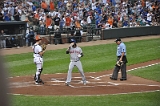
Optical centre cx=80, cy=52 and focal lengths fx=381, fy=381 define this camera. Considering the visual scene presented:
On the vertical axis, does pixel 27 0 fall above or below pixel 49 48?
above

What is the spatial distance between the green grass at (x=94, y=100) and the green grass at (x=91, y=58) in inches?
210

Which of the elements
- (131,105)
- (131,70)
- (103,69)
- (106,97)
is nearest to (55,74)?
(103,69)

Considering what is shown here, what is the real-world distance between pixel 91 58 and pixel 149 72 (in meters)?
4.90

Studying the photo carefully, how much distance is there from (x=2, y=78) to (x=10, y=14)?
86.6 feet

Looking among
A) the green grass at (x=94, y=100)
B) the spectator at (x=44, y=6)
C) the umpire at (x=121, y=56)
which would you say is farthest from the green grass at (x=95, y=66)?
the spectator at (x=44, y=6)

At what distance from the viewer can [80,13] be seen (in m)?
31.1

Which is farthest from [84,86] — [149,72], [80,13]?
[80,13]

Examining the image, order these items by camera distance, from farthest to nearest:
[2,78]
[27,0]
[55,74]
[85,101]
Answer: [27,0] → [55,74] → [85,101] → [2,78]

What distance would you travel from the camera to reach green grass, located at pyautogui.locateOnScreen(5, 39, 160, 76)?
17.2 m

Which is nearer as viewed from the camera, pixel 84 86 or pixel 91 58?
pixel 84 86

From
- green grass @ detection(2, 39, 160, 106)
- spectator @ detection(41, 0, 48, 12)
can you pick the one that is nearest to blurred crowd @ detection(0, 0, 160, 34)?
spectator @ detection(41, 0, 48, 12)

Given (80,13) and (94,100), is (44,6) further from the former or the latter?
(94,100)

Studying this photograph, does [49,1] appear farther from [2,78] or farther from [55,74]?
[2,78]

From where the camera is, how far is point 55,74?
1598 centimetres
